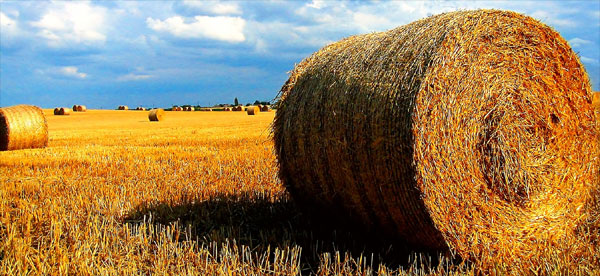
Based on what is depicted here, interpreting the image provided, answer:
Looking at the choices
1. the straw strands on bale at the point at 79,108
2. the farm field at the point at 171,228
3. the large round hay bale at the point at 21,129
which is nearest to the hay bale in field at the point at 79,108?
the straw strands on bale at the point at 79,108

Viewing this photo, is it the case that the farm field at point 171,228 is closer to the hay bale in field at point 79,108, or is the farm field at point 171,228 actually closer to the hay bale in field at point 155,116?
the hay bale in field at point 155,116

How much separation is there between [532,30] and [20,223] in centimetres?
555

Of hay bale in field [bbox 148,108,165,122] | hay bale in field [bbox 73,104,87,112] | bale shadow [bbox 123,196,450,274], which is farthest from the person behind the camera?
hay bale in field [bbox 73,104,87,112]

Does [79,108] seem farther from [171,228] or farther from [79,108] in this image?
[171,228]

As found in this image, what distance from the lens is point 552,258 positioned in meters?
4.45

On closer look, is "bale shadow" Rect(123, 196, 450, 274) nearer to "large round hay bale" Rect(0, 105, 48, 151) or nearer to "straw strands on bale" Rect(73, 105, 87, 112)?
"large round hay bale" Rect(0, 105, 48, 151)

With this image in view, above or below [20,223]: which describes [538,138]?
above

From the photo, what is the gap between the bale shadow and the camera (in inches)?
176

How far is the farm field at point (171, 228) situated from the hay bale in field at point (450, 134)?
431 millimetres

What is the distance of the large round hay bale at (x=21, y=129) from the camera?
14.1m

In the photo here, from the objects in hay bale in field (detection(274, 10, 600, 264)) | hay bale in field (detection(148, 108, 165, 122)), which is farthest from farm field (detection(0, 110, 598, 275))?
hay bale in field (detection(148, 108, 165, 122))

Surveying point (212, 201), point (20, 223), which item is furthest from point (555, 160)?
point (20, 223)

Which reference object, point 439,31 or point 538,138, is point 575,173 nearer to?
point 538,138

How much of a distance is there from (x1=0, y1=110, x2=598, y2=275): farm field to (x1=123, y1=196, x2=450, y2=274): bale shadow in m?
0.01
